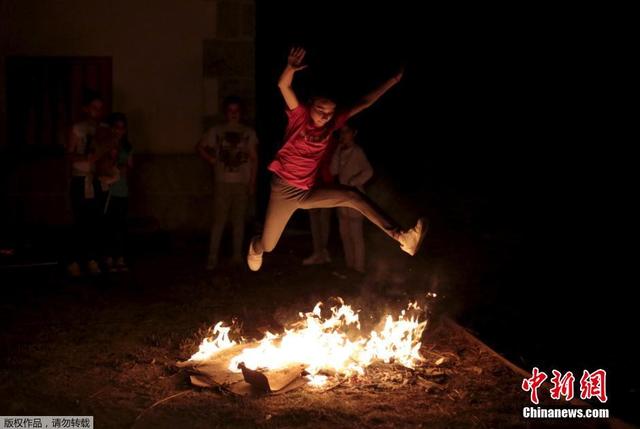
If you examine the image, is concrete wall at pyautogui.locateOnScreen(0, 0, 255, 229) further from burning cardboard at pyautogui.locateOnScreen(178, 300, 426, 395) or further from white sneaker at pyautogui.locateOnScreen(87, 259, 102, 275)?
burning cardboard at pyautogui.locateOnScreen(178, 300, 426, 395)

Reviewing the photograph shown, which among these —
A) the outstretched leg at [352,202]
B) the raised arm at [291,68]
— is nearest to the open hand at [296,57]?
the raised arm at [291,68]

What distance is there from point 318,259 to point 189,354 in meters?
3.79

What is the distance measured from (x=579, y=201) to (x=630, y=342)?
8.02 metres

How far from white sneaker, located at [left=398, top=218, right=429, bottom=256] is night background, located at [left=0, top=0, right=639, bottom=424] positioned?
9.12 feet

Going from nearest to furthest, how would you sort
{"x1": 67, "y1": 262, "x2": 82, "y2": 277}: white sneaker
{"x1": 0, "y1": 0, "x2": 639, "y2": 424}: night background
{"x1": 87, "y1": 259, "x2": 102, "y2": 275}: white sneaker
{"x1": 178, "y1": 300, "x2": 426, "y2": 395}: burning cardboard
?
{"x1": 178, "y1": 300, "x2": 426, "y2": 395}: burning cardboard, {"x1": 67, "y1": 262, "x2": 82, "y2": 277}: white sneaker, {"x1": 87, "y1": 259, "x2": 102, "y2": 275}: white sneaker, {"x1": 0, "y1": 0, "x2": 639, "y2": 424}: night background

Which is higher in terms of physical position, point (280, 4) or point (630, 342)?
point (280, 4)

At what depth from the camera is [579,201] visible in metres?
13.8

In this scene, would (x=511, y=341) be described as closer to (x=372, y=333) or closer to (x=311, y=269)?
(x=372, y=333)

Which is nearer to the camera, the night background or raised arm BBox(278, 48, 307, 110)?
raised arm BBox(278, 48, 307, 110)

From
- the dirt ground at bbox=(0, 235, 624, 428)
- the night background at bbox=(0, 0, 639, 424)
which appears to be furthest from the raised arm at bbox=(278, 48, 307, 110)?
the night background at bbox=(0, 0, 639, 424)

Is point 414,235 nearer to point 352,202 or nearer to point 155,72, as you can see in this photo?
point 352,202

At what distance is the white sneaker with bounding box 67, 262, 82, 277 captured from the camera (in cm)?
858

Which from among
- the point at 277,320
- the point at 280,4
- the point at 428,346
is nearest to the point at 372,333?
the point at 428,346

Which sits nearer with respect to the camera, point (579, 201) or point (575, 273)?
point (575, 273)
